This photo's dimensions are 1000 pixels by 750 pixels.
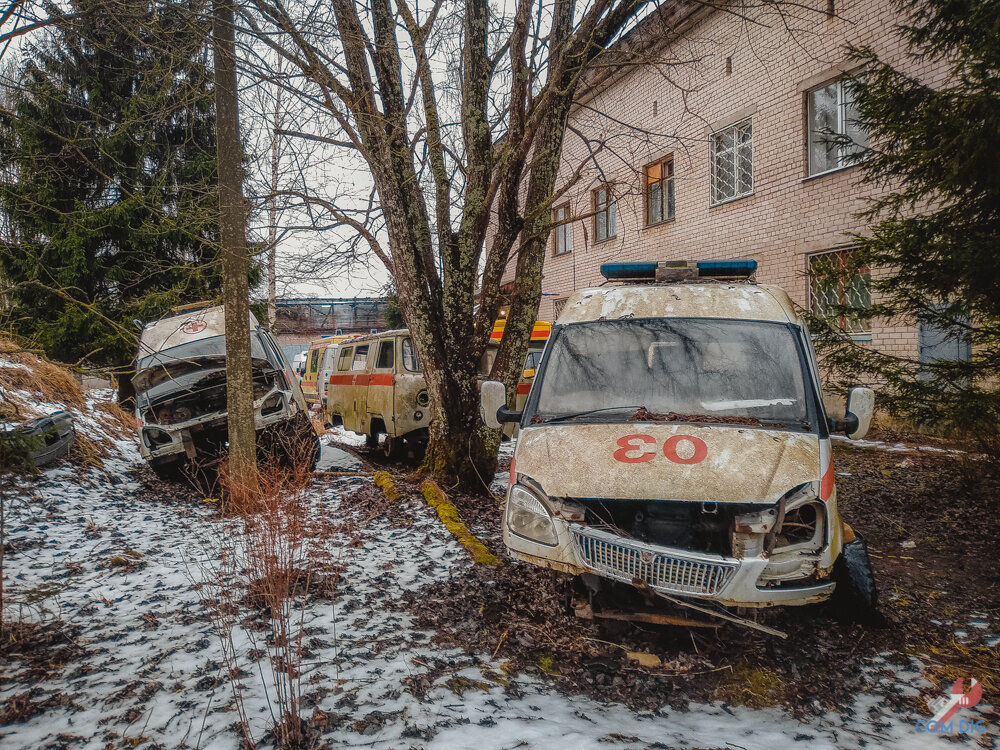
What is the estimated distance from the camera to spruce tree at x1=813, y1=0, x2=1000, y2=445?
16.8ft

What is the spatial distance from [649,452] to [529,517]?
0.76 meters

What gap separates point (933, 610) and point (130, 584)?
5.69 meters

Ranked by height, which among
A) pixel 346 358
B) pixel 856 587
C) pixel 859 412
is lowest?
pixel 856 587

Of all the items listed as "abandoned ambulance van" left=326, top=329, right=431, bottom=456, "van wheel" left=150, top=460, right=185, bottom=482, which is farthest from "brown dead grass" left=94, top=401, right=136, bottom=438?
"abandoned ambulance van" left=326, top=329, right=431, bottom=456

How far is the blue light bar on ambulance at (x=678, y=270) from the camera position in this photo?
511cm

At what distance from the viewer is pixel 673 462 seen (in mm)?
3412

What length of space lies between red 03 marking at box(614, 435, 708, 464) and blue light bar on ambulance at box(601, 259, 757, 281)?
73.5 inches

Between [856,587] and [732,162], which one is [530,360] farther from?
[856,587]

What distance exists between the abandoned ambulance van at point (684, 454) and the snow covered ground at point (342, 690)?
0.60 meters

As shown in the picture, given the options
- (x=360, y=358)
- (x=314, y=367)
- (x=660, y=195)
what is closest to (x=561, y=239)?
(x=660, y=195)

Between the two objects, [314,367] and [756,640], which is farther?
[314,367]

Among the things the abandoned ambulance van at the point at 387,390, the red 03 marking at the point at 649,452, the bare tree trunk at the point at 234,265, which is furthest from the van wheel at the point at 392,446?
the red 03 marking at the point at 649,452

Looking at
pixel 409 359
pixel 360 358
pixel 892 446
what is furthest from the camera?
pixel 360 358

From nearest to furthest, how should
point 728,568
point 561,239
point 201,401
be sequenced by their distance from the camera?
point 728,568, point 201,401, point 561,239
